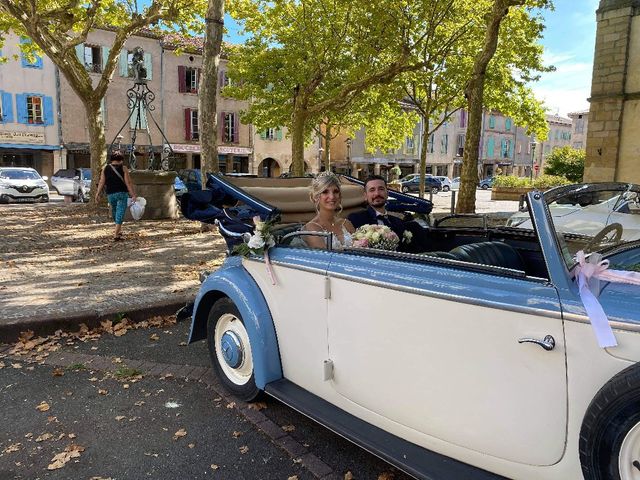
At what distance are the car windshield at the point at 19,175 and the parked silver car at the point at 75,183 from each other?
1.55 m

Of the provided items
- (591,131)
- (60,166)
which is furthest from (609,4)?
(60,166)

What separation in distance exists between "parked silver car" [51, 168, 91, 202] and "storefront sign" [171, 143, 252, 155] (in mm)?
12593

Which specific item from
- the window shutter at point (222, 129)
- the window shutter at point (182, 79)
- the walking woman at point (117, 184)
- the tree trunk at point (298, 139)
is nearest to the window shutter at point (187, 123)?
the window shutter at point (182, 79)

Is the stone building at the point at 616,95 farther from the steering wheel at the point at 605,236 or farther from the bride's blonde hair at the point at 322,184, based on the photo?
the steering wheel at the point at 605,236

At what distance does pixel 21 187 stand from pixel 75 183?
2439mm

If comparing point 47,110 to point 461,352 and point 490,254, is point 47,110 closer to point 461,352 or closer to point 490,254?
point 490,254

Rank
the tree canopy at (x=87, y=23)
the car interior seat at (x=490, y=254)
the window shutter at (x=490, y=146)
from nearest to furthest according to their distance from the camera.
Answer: the car interior seat at (x=490, y=254)
the tree canopy at (x=87, y=23)
the window shutter at (x=490, y=146)

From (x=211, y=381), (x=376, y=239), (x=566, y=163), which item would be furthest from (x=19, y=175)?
(x=566, y=163)

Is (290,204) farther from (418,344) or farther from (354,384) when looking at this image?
(418,344)

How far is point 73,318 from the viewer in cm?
507

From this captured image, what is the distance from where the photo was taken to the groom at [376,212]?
4031mm

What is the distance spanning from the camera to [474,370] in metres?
2.12

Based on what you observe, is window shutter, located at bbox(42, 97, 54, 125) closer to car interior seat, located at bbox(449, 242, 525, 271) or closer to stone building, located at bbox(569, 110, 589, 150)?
car interior seat, located at bbox(449, 242, 525, 271)

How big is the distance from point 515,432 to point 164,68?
3870 centimetres
